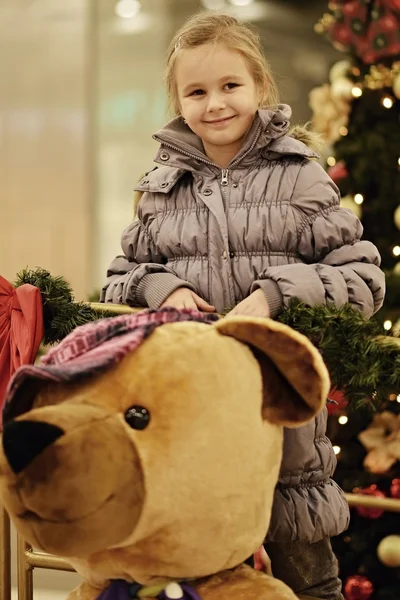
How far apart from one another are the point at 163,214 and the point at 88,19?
138 inches

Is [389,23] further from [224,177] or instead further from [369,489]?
[224,177]

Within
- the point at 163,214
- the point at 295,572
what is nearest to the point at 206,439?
the point at 295,572

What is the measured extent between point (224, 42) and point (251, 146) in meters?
0.20

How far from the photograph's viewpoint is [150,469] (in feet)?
3.86

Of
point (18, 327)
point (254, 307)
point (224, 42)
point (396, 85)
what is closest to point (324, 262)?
point (254, 307)

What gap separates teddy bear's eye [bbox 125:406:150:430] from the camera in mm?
1191

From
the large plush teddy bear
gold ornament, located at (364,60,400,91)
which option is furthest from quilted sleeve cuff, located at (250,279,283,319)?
gold ornament, located at (364,60,400,91)

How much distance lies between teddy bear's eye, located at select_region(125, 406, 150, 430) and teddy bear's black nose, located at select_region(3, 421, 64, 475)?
10 centimetres

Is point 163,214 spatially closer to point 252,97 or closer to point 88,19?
point 252,97

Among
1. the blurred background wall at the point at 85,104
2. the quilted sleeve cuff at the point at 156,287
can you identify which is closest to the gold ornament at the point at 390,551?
the quilted sleeve cuff at the point at 156,287

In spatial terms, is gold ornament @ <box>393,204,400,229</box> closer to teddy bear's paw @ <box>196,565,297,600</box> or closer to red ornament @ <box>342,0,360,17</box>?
red ornament @ <box>342,0,360,17</box>

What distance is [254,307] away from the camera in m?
1.54

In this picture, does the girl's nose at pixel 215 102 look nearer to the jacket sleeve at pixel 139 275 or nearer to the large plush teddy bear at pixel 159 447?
the jacket sleeve at pixel 139 275

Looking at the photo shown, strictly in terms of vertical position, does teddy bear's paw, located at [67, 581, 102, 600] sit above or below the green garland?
below
